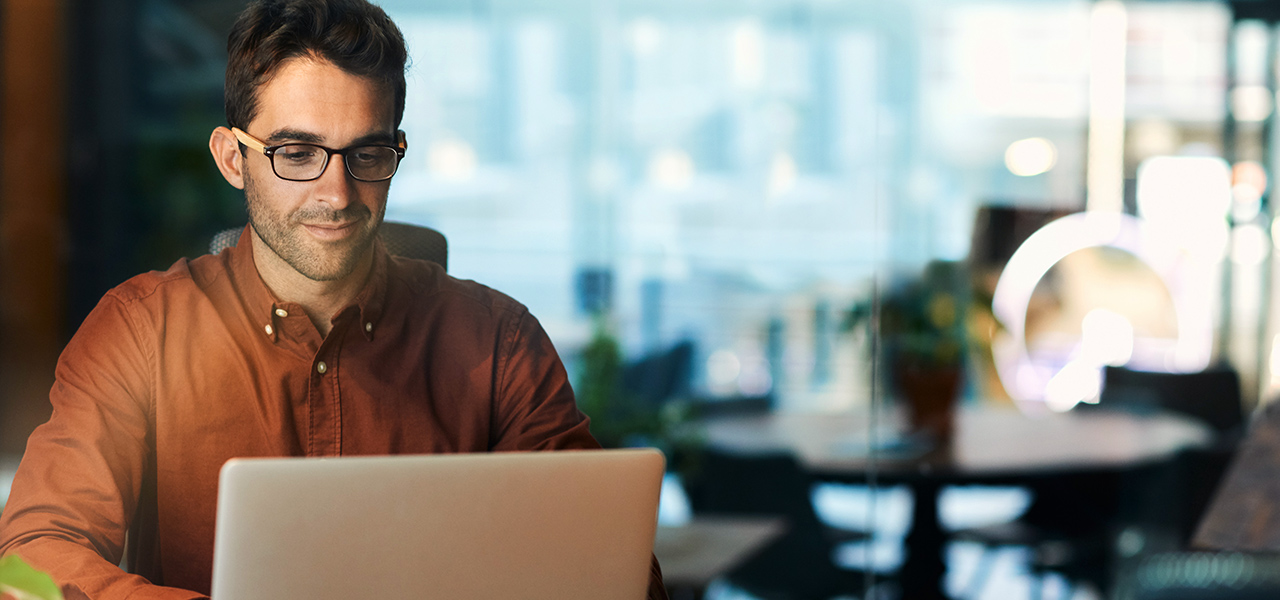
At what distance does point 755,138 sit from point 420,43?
7.97ft

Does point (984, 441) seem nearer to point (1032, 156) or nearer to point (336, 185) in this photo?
point (1032, 156)

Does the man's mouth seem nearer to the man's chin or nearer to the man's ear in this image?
the man's chin

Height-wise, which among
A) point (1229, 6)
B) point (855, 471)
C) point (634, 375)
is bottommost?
point (855, 471)

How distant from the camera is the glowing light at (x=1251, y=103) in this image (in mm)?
4504

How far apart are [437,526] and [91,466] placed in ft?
2.40

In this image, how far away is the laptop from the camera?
3.36 ft

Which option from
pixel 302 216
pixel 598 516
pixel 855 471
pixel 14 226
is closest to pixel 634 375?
pixel 855 471

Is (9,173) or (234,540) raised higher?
(9,173)

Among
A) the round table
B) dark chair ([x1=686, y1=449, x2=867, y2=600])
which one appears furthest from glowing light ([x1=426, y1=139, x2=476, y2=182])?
dark chair ([x1=686, y1=449, x2=867, y2=600])

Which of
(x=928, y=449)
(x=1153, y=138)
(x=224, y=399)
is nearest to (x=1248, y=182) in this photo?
(x=1153, y=138)

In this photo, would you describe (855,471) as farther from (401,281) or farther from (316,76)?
(316,76)

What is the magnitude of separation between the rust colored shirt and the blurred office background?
1.58 meters

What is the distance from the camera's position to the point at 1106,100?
4.39 meters

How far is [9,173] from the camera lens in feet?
9.68
